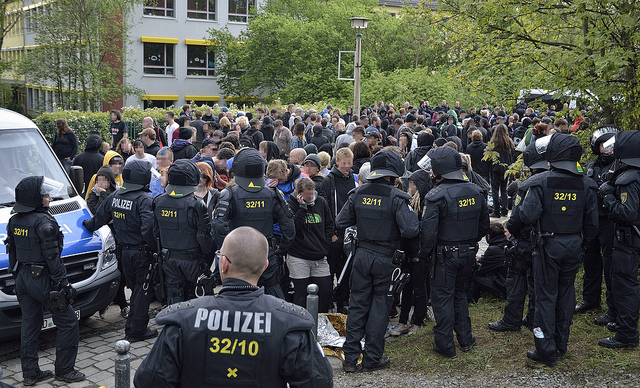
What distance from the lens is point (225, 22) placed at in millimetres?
40531

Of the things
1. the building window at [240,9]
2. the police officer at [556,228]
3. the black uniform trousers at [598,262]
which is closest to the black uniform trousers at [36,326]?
the police officer at [556,228]

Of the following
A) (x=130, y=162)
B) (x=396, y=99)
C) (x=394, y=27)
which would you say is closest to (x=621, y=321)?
(x=130, y=162)

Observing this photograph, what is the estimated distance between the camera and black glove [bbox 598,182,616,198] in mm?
6320

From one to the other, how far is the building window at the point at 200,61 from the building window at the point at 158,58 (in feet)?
4.30

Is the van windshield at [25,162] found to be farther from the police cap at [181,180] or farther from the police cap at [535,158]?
→ the police cap at [535,158]

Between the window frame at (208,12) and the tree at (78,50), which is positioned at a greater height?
the window frame at (208,12)

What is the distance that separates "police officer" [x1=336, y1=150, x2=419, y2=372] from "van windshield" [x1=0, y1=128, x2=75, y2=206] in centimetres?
409

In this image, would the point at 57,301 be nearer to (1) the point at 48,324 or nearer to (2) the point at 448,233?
(1) the point at 48,324

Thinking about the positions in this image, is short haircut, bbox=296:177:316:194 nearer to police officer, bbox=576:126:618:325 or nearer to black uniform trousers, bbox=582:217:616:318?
police officer, bbox=576:126:618:325

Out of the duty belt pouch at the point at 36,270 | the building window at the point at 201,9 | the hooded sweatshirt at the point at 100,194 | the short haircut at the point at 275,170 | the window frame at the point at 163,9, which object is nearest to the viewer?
the duty belt pouch at the point at 36,270

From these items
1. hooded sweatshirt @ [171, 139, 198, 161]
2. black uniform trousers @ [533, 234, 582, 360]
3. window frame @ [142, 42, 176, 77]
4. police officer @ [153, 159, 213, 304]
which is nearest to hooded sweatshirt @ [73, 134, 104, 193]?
hooded sweatshirt @ [171, 139, 198, 161]

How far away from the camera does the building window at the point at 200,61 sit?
131 feet

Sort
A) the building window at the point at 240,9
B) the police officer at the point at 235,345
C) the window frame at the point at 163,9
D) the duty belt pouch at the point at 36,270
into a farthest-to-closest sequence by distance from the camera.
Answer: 1. the building window at the point at 240,9
2. the window frame at the point at 163,9
3. the duty belt pouch at the point at 36,270
4. the police officer at the point at 235,345

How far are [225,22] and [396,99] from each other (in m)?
14.7
